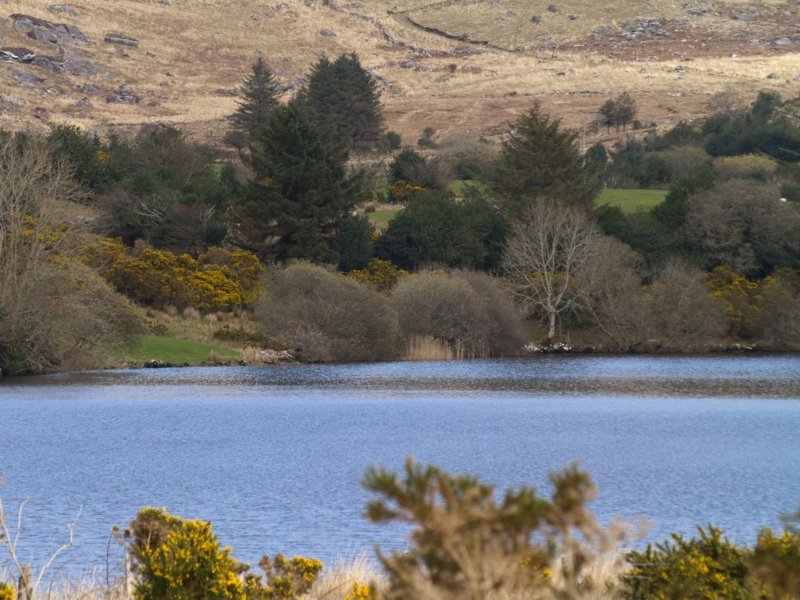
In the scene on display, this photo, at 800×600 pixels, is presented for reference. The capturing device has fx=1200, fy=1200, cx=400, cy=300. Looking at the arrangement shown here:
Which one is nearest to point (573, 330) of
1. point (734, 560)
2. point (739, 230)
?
point (739, 230)

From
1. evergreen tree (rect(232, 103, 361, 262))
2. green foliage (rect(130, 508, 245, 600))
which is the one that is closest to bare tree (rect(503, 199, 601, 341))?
evergreen tree (rect(232, 103, 361, 262))

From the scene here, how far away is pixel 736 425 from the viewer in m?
29.9

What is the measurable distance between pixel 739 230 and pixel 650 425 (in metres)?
34.6

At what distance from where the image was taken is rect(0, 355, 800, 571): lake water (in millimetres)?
17562

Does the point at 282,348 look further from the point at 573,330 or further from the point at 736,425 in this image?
the point at 736,425

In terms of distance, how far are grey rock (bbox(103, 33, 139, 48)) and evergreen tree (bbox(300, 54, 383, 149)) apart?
54.6 m

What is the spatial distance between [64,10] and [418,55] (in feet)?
145

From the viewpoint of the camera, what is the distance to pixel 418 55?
154500 mm

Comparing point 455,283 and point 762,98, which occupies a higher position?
point 762,98

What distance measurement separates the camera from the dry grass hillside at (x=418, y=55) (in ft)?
400

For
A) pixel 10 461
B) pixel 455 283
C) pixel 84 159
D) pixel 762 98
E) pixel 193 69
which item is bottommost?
pixel 10 461

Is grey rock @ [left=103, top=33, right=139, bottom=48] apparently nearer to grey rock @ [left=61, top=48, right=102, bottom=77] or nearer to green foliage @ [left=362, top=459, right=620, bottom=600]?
grey rock @ [left=61, top=48, right=102, bottom=77]

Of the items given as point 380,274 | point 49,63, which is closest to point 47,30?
point 49,63

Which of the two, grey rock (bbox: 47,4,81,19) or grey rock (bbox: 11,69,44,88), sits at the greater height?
grey rock (bbox: 47,4,81,19)
